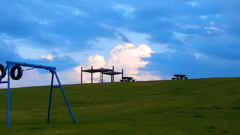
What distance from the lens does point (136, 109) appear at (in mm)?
19766

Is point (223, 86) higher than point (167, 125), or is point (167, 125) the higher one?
point (223, 86)

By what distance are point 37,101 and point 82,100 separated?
3.58 m

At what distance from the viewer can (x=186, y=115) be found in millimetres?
16156

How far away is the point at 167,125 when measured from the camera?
13.5 m

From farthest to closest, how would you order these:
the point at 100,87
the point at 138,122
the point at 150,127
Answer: the point at 100,87, the point at 138,122, the point at 150,127

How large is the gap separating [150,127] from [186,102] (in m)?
8.12

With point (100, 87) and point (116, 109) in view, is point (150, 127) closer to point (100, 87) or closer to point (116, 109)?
point (116, 109)

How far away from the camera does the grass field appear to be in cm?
1294

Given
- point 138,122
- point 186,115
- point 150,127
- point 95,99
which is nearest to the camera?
point 150,127

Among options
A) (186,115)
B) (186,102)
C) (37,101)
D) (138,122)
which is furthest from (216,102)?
(37,101)

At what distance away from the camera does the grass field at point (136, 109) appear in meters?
12.9

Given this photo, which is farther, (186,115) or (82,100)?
(82,100)

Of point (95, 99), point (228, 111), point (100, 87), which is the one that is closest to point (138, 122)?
point (228, 111)

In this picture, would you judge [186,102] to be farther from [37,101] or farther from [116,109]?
[37,101]
